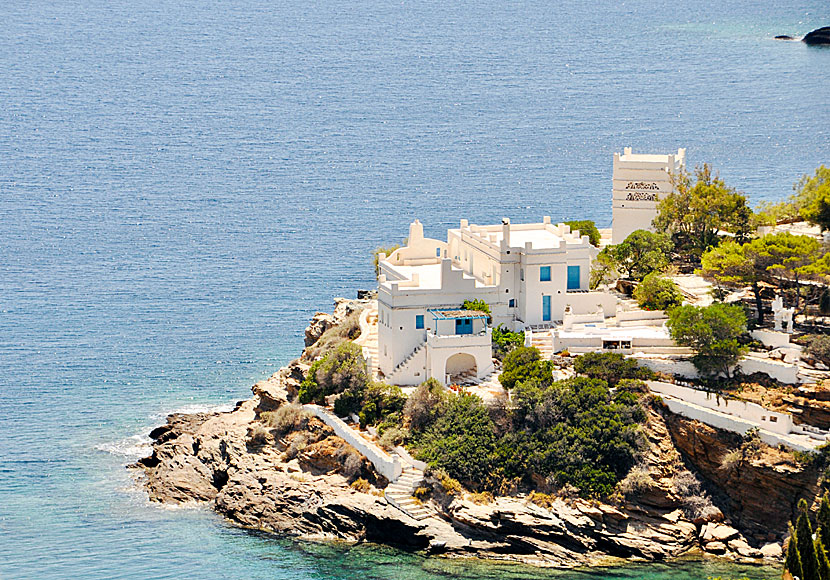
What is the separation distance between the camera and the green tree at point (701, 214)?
7775 cm

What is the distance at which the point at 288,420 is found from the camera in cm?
6975

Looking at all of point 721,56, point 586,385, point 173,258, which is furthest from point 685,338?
point 721,56

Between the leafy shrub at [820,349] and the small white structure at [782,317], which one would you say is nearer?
the leafy shrub at [820,349]

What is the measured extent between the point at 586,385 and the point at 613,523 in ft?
21.4

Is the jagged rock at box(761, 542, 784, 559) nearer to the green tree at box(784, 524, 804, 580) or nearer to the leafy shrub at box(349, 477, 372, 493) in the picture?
the green tree at box(784, 524, 804, 580)

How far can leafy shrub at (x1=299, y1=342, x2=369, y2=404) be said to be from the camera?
227 feet

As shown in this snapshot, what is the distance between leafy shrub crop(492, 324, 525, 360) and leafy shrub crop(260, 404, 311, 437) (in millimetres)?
8789

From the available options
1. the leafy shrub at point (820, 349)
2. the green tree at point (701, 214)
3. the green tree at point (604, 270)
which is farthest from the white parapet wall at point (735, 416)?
the green tree at point (701, 214)

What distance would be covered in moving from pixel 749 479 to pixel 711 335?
727cm

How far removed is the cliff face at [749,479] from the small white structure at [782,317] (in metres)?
7.03

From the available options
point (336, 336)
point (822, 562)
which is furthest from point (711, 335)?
point (336, 336)

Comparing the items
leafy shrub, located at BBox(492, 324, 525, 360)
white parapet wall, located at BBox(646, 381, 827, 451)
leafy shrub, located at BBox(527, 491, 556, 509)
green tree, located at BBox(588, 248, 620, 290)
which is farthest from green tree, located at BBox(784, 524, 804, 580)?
green tree, located at BBox(588, 248, 620, 290)

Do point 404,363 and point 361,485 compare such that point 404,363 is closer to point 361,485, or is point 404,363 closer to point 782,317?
point 361,485

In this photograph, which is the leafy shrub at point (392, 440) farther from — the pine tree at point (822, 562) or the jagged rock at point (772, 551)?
the pine tree at point (822, 562)
